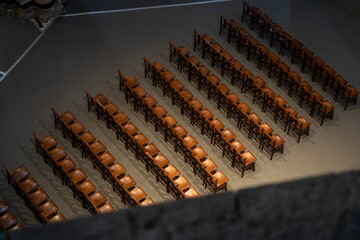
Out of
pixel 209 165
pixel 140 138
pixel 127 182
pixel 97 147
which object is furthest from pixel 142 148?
pixel 209 165

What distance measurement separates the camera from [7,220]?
8531 millimetres

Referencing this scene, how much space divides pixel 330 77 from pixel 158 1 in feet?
14.6

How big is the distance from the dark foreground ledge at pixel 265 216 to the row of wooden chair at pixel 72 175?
21.7 feet

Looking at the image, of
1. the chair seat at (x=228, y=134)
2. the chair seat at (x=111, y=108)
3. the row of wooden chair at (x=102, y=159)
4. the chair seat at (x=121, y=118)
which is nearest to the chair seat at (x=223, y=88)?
the chair seat at (x=228, y=134)

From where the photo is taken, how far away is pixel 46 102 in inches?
415

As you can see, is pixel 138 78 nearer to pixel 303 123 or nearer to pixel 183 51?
pixel 183 51

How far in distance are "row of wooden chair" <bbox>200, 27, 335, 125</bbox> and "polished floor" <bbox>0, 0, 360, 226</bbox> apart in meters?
0.19

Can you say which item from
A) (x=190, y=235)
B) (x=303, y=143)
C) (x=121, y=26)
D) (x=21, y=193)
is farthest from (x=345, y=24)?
(x=190, y=235)

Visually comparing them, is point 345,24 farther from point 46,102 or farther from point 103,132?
point 46,102

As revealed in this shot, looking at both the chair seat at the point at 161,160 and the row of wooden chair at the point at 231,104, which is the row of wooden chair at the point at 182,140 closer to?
the chair seat at the point at 161,160

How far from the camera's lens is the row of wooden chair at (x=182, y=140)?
29.9 feet

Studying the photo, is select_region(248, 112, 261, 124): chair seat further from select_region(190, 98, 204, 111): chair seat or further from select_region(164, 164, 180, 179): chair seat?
select_region(164, 164, 180, 179): chair seat

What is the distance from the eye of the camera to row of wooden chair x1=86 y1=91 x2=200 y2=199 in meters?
9.00

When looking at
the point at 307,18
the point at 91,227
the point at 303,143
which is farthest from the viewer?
the point at 307,18
